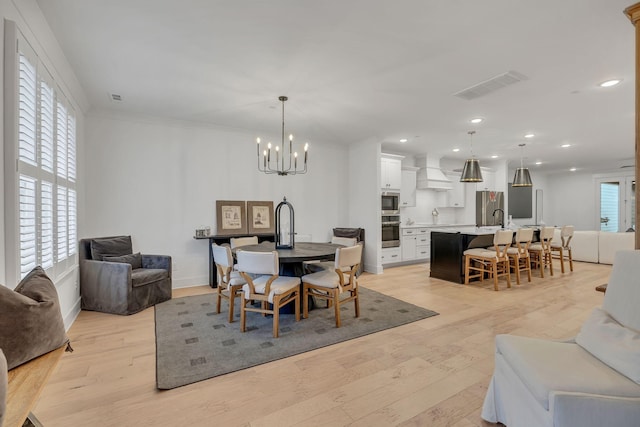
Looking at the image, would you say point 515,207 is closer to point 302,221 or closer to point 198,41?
point 302,221

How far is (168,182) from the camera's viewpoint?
4645 millimetres

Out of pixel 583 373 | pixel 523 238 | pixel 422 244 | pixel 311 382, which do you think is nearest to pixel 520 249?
pixel 523 238

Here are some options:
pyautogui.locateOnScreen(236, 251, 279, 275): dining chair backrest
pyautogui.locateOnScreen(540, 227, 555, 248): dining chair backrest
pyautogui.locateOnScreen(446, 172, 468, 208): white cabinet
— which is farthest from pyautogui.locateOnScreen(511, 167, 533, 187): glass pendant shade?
pyautogui.locateOnScreen(236, 251, 279, 275): dining chair backrest

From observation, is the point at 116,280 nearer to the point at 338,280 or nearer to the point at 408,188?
the point at 338,280

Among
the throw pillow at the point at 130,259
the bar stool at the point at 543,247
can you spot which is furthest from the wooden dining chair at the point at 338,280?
the bar stool at the point at 543,247

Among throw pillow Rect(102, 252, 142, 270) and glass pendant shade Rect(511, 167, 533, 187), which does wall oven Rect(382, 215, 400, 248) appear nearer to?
glass pendant shade Rect(511, 167, 533, 187)

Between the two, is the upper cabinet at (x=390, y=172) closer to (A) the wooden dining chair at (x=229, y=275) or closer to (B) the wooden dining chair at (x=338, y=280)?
(B) the wooden dining chair at (x=338, y=280)

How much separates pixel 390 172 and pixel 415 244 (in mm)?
1763

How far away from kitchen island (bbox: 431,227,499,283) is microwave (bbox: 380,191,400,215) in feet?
3.56

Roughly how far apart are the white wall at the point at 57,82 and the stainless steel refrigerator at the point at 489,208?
8397 millimetres

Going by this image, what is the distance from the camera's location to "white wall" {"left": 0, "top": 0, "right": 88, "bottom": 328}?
1.79 m

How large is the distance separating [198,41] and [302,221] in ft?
12.4

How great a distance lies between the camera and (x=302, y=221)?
5.86 metres

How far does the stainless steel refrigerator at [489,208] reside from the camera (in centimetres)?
798
